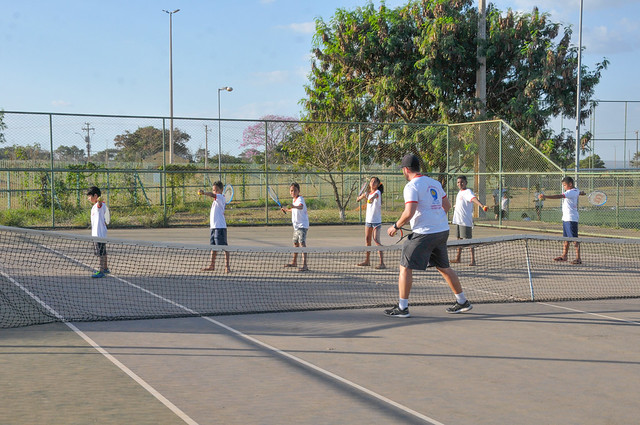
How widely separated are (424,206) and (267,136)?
51.0 ft

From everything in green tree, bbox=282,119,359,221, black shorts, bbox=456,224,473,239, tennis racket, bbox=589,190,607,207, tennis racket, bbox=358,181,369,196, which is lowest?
black shorts, bbox=456,224,473,239

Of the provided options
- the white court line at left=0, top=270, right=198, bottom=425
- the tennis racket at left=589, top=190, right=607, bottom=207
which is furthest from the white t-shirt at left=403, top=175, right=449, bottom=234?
the tennis racket at left=589, top=190, right=607, bottom=207

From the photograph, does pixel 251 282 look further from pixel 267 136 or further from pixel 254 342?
pixel 267 136

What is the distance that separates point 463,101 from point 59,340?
22.4m

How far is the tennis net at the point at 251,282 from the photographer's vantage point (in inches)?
328

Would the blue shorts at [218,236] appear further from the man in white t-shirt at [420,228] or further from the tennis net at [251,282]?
the man in white t-shirt at [420,228]

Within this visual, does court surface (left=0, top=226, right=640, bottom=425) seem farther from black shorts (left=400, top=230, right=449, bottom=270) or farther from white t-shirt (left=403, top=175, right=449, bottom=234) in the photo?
white t-shirt (left=403, top=175, right=449, bottom=234)

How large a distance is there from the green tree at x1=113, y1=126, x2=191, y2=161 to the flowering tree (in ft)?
6.88

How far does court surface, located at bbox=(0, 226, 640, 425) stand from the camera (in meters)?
4.57

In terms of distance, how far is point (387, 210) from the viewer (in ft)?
96.6

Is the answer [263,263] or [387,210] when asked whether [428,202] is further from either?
[387,210]

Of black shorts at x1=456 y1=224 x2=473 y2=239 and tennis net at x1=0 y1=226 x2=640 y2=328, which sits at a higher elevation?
black shorts at x1=456 y1=224 x2=473 y2=239

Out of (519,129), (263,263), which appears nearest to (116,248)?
(263,263)

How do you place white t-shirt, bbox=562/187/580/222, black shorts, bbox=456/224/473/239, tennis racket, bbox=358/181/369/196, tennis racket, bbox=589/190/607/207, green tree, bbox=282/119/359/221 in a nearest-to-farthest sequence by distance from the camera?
black shorts, bbox=456/224/473/239
white t-shirt, bbox=562/187/580/222
tennis racket, bbox=589/190/607/207
tennis racket, bbox=358/181/369/196
green tree, bbox=282/119/359/221
